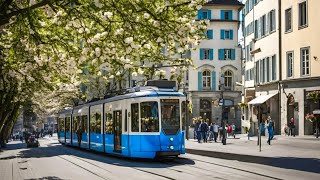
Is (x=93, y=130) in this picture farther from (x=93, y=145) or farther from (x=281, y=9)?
(x=281, y=9)

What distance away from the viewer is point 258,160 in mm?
19734

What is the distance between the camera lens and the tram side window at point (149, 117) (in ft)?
71.3

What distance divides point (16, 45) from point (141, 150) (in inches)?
326

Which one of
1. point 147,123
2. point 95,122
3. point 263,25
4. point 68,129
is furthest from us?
point 263,25

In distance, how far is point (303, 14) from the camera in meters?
39.6

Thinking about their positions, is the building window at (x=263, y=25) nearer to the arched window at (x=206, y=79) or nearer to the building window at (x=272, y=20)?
the building window at (x=272, y=20)

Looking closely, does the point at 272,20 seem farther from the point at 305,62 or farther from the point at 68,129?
the point at 68,129

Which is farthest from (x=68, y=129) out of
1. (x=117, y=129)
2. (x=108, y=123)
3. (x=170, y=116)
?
(x=170, y=116)

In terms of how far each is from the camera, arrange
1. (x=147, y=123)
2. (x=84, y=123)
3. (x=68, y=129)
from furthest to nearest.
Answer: (x=68, y=129)
(x=84, y=123)
(x=147, y=123)

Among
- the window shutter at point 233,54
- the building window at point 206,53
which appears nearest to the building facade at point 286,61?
the building window at point 206,53

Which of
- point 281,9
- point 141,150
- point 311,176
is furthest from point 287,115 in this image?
point 311,176

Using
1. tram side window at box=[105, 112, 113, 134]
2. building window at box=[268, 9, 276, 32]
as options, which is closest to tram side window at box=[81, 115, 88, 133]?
tram side window at box=[105, 112, 113, 134]

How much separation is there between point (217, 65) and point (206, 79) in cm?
259

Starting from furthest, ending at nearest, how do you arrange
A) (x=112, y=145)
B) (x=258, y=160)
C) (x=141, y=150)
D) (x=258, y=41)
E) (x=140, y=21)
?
(x=258, y=41), (x=112, y=145), (x=141, y=150), (x=258, y=160), (x=140, y=21)
